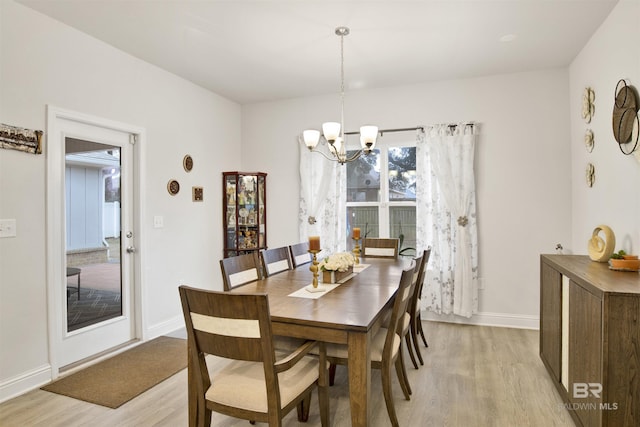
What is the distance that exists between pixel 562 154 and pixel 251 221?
3719mm

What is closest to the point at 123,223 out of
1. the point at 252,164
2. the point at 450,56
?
the point at 252,164

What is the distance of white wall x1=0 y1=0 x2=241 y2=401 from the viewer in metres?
2.64

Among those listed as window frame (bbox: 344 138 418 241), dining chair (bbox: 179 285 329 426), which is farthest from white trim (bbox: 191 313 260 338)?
window frame (bbox: 344 138 418 241)

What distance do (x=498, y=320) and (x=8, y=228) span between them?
4613mm

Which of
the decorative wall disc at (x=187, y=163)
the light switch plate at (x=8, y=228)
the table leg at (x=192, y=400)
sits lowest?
the table leg at (x=192, y=400)

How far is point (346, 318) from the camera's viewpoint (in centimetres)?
183

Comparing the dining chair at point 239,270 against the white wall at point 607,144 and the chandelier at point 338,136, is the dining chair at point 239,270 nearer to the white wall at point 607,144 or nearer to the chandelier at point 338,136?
the chandelier at point 338,136

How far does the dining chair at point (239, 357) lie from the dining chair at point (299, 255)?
1638 mm

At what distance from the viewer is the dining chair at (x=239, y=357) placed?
152 centimetres

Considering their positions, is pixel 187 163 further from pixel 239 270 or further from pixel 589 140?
pixel 589 140

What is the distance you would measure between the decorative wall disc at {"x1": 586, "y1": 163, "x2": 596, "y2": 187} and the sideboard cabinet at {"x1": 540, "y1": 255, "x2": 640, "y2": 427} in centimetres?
112

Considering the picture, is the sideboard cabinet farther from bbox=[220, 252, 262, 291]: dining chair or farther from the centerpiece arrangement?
bbox=[220, 252, 262, 291]: dining chair

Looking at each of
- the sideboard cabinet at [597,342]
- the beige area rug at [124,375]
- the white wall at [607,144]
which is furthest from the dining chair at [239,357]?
the white wall at [607,144]

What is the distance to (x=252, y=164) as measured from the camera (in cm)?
530
